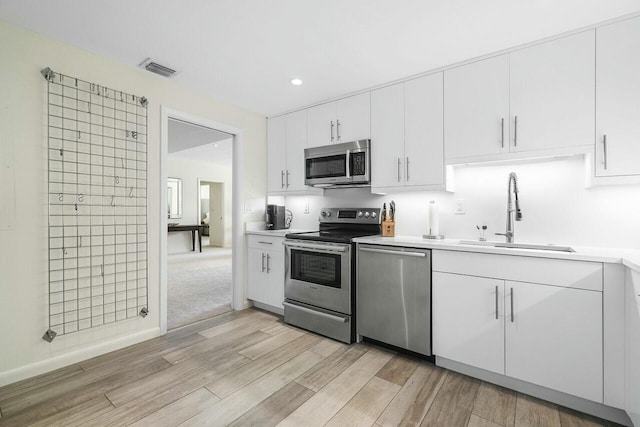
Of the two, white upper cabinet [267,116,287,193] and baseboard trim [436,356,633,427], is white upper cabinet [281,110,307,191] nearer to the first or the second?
white upper cabinet [267,116,287,193]

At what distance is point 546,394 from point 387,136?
7.26ft

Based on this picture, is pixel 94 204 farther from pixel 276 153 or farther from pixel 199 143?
pixel 199 143

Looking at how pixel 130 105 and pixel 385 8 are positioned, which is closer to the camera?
pixel 385 8

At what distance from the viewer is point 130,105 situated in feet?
8.23

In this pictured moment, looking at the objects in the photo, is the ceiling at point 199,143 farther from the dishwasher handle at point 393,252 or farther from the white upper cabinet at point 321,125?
the dishwasher handle at point 393,252

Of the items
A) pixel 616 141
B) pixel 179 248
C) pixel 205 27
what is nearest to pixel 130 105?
pixel 205 27

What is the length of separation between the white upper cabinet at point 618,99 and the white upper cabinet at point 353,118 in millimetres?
1662

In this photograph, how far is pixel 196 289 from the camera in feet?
14.0

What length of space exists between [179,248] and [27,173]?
21.3 feet

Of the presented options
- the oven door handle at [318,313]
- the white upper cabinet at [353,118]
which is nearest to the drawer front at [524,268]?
the oven door handle at [318,313]

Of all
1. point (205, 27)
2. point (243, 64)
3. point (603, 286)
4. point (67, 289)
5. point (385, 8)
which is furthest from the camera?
point (243, 64)

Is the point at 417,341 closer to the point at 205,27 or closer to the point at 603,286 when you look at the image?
the point at 603,286

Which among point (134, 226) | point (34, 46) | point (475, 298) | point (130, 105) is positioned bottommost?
point (475, 298)

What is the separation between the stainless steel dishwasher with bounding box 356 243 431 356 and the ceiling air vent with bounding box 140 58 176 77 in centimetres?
231
